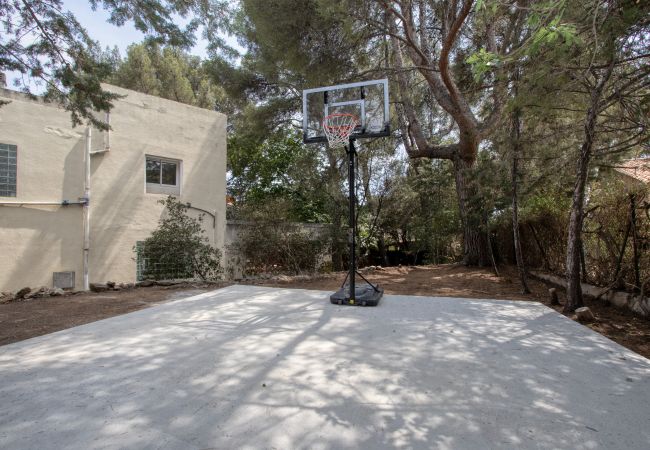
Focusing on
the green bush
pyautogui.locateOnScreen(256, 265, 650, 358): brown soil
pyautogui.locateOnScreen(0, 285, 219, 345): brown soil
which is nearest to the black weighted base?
pyautogui.locateOnScreen(256, 265, 650, 358): brown soil

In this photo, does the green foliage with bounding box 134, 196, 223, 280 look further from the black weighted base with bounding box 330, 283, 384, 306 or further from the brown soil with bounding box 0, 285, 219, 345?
the black weighted base with bounding box 330, 283, 384, 306

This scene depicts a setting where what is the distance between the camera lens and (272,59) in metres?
9.59

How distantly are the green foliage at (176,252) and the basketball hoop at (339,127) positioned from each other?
3.86 meters

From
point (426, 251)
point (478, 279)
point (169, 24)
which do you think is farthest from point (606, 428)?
point (426, 251)

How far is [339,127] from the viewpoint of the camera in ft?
17.8

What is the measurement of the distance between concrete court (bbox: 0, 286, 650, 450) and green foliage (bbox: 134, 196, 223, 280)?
3.51m

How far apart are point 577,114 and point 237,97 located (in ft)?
31.0

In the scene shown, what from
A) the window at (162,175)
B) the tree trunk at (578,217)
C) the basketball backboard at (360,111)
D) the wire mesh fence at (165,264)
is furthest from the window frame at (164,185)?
the tree trunk at (578,217)

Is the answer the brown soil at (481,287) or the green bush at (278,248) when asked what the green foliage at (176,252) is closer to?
the green bush at (278,248)

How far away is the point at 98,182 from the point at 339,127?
5.96m

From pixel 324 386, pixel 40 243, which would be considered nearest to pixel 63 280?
pixel 40 243

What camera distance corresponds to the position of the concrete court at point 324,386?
1.90 metres

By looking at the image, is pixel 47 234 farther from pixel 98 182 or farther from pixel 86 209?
pixel 98 182

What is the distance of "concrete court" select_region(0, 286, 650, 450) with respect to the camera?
6.24 ft
